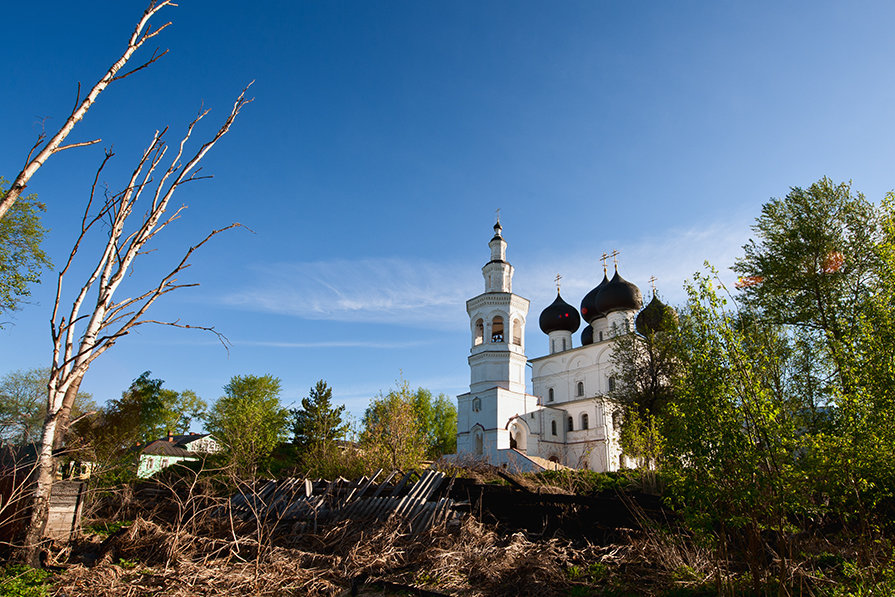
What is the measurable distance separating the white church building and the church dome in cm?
7

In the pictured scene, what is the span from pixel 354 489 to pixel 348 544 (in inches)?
96.7

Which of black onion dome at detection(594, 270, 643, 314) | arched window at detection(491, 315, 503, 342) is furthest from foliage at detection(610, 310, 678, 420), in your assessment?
black onion dome at detection(594, 270, 643, 314)

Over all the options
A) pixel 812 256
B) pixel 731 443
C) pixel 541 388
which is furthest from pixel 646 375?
pixel 731 443

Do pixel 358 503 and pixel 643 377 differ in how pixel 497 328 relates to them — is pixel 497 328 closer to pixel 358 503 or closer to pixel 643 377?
pixel 643 377

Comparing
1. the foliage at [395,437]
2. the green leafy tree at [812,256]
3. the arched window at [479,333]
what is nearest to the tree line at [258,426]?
the foliage at [395,437]

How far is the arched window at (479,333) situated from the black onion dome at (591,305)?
31.6 ft

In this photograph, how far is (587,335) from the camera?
4206 cm

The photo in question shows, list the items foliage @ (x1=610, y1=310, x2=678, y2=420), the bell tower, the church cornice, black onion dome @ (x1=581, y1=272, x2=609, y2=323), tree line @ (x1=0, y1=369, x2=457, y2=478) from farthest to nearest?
black onion dome @ (x1=581, y1=272, x2=609, y2=323) → the church cornice → the bell tower → foliage @ (x1=610, y1=310, x2=678, y2=420) → tree line @ (x1=0, y1=369, x2=457, y2=478)

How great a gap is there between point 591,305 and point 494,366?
11052 mm

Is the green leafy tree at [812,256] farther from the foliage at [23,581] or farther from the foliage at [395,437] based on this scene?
the foliage at [23,581]

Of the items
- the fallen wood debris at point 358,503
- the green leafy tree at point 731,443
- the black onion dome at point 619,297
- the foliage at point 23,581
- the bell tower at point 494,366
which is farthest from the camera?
the black onion dome at point 619,297

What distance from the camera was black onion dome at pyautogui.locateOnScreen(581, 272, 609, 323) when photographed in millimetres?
40444

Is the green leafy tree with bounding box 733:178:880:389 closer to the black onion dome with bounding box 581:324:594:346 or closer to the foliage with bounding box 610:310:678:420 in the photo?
the foliage with bounding box 610:310:678:420

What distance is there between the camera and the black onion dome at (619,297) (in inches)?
1471
